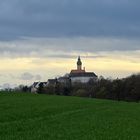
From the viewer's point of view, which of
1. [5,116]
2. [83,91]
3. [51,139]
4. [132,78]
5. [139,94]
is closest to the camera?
[51,139]

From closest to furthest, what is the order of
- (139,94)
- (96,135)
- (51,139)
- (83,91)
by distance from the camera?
(51,139) < (96,135) < (139,94) < (83,91)

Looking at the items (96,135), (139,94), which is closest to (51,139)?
(96,135)

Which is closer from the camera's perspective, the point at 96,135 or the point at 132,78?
the point at 96,135

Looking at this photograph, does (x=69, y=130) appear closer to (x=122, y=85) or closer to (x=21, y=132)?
(x=21, y=132)

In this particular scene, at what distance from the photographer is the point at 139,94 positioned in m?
162

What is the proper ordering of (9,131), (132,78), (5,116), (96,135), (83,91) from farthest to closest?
(83,91) → (132,78) → (5,116) → (9,131) → (96,135)

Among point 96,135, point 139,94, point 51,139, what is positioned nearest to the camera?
point 51,139

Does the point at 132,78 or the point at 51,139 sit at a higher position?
the point at 132,78

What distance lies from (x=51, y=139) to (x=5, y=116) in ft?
58.0

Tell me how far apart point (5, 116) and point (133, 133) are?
52.4ft

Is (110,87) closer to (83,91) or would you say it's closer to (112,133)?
(83,91)

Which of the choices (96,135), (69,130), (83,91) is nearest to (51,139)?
(96,135)

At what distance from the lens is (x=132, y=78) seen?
175 meters

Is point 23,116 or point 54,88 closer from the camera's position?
point 23,116
